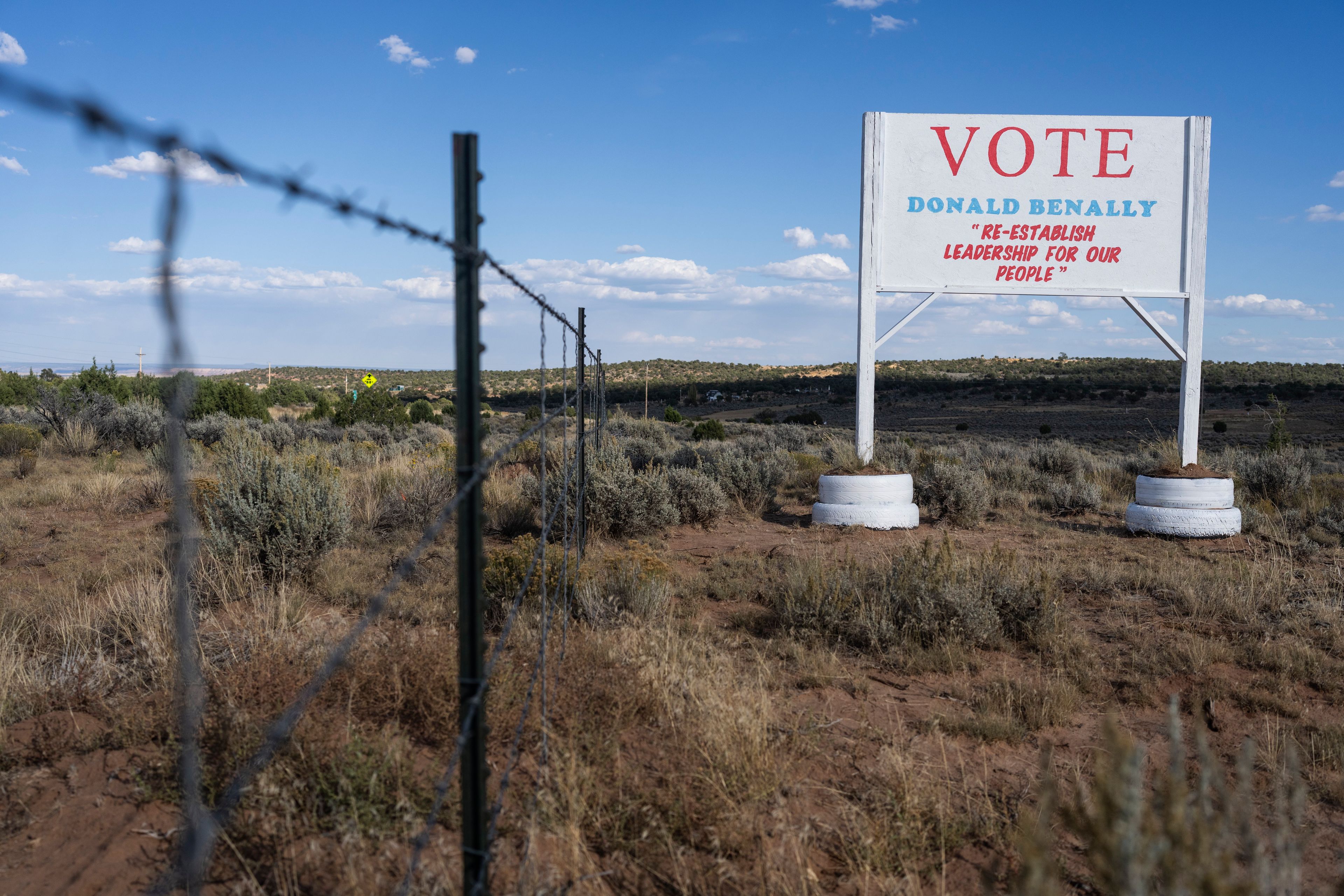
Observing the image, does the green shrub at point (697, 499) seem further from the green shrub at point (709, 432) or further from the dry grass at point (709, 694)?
the green shrub at point (709, 432)

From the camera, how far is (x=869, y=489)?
33.6 ft

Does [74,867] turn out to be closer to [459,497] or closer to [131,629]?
[459,497]

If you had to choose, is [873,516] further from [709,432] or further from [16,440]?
[16,440]

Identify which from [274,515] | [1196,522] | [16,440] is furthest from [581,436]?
[16,440]

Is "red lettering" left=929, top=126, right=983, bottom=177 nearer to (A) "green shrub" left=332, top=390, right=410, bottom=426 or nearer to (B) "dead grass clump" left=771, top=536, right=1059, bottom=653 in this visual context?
(B) "dead grass clump" left=771, top=536, right=1059, bottom=653

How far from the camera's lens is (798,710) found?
15.6ft

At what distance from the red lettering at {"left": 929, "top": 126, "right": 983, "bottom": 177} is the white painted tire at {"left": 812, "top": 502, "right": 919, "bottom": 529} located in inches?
167

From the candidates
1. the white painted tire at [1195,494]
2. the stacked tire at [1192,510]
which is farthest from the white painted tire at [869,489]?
the white painted tire at [1195,494]

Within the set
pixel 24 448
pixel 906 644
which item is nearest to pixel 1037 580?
pixel 906 644

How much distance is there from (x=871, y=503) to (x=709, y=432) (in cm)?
1203

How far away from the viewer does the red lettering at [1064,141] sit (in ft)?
34.7

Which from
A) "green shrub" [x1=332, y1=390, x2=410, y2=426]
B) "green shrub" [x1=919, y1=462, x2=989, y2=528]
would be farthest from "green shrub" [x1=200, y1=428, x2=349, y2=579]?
"green shrub" [x1=332, y1=390, x2=410, y2=426]

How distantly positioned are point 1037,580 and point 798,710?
306 centimetres

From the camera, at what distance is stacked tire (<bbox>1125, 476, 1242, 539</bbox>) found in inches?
385
